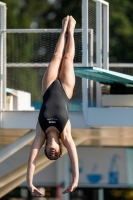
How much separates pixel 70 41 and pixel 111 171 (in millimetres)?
8552

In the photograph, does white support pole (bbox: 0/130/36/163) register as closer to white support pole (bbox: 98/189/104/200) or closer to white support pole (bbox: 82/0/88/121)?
white support pole (bbox: 82/0/88/121)

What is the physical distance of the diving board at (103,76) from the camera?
13025 mm

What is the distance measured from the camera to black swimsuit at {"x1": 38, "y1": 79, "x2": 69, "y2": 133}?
11383 mm

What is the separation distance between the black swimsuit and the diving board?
118 cm

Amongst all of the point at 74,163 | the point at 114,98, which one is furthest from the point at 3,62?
the point at 74,163

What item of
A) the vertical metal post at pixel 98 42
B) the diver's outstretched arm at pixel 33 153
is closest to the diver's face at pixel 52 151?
the diver's outstretched arm at pixel 33 153

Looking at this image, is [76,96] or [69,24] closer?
[69,24]

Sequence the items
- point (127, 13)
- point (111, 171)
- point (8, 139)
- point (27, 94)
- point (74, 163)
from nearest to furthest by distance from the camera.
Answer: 1. point (74, 163)
2. point (27, 94)
3. point (8, 139)
4. point (111, 171)
5. point (127, 13)

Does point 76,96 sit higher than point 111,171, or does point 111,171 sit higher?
point 76,96

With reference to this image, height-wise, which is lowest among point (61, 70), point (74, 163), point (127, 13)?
point (74, 163)

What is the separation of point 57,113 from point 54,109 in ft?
A: 0.28

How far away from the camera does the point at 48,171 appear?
20547 mm

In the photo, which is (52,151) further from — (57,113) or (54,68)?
(54,68)

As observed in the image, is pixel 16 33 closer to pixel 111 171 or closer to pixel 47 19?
pixel 111 171
